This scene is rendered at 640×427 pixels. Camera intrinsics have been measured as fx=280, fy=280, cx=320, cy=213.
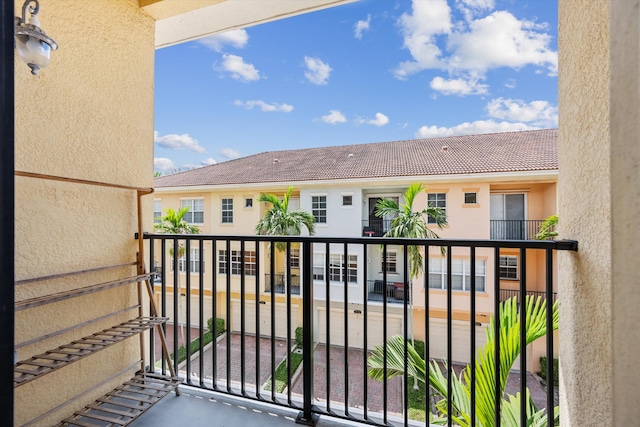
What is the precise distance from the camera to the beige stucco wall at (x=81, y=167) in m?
1.28

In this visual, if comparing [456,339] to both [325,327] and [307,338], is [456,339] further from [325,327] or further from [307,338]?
[307,338]

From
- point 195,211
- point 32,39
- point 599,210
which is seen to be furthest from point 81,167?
point 195,211

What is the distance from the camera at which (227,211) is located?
377 inches

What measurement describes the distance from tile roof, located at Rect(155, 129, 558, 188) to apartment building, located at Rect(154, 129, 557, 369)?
3 cm

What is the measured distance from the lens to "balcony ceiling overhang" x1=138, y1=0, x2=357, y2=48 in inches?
71.5

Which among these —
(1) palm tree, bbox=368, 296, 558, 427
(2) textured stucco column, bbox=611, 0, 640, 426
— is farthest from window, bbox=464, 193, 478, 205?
(2) textured stucco column, bbox=611, 0, 640, 426

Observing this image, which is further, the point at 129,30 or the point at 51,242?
the point at 129,30

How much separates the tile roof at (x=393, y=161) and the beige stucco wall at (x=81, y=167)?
6.78m

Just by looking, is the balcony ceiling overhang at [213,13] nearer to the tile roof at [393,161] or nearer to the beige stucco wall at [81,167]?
the beige stucco wall at [81,167]

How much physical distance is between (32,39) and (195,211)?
9422 millimetres

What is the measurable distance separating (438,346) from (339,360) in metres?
2.56

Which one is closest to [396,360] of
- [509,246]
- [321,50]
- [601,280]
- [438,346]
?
[509,246]

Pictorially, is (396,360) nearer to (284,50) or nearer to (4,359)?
(4,359)

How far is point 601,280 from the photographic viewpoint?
0.89 m
